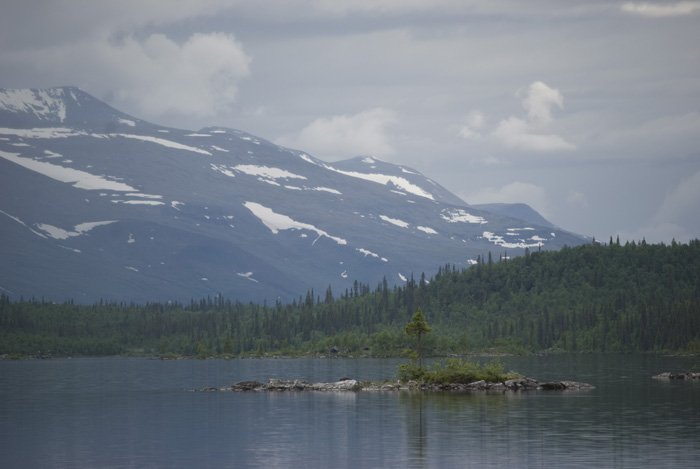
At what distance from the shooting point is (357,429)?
2876 inches

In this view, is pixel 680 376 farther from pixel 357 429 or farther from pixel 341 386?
pixel 357 429

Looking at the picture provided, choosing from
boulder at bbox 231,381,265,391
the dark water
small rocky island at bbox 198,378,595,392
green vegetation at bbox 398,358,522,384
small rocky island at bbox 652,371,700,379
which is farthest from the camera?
small rocky island at bbox 652,371,700,379

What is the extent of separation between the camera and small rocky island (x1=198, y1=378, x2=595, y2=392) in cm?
10831

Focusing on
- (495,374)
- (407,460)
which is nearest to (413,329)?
(495,374)

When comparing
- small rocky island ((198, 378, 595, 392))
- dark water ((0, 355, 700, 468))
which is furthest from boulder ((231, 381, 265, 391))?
dark water ((0, 355, 700, 468))

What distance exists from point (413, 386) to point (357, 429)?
135ft

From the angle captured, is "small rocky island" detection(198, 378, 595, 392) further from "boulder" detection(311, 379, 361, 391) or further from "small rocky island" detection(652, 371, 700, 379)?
"small rocky island" detection(652, 371, 700, 379)

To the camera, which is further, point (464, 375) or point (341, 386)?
point (341, 386)

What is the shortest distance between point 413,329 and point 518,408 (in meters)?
32.0

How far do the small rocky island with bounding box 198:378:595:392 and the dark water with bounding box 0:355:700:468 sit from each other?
437 cm

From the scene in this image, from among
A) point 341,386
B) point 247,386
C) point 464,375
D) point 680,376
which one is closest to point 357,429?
point 464,375

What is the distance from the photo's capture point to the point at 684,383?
112 metres

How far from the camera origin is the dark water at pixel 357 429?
58188 mm

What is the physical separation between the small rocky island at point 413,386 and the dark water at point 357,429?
4.37 meters
